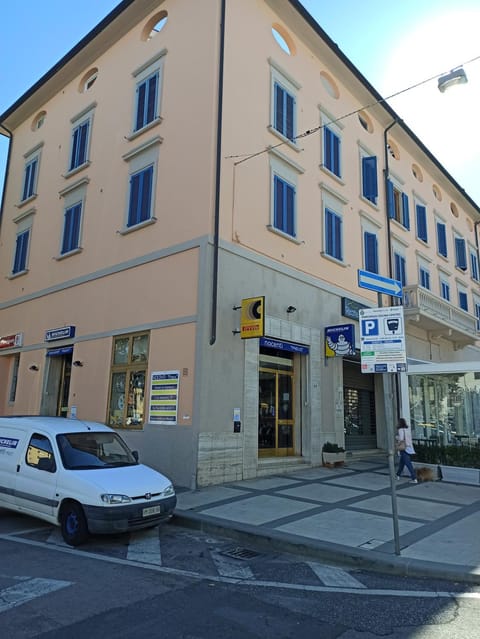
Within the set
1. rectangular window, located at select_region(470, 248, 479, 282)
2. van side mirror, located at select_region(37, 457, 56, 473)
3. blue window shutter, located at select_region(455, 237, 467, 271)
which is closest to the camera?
van side mirror, located at select_region(37, 457, 56, 473)

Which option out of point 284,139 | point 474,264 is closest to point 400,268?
point 284,139

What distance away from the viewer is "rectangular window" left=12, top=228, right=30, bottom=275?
740 inches

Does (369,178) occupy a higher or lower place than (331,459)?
higher

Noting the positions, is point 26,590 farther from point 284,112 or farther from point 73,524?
point 284,112

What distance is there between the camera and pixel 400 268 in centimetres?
2086

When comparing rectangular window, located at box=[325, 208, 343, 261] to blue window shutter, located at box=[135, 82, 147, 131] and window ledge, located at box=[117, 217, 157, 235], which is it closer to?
window ledge, located at box=[117, 217, 157, 235]

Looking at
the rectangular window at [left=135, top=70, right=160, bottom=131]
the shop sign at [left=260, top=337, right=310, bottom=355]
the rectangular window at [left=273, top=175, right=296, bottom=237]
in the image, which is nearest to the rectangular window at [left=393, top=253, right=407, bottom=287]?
the rectangular window at [left=273, top=175, right=296, bottom=237]

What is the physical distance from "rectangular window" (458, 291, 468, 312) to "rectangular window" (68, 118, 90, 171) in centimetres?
2124

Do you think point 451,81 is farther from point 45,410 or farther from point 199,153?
point 45,410

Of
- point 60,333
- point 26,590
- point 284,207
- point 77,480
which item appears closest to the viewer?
point 26,590

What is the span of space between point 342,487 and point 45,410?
32.6ft

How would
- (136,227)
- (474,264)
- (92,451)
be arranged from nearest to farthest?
1. (92,451)
2. (136,227)
3. (474,264)

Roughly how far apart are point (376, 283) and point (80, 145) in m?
14.1

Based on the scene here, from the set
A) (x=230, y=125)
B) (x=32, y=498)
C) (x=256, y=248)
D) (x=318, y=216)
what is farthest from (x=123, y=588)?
(x=318, y=216)
